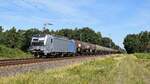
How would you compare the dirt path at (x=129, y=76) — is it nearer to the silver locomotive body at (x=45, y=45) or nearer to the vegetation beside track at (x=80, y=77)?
the vegetation beside track at (x=80, y=77)

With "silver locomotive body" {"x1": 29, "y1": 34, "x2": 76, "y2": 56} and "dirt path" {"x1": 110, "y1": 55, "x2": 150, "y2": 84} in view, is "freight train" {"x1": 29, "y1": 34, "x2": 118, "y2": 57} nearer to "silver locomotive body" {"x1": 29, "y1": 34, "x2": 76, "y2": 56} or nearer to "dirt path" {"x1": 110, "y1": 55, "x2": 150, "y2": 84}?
"silver locomotive body" {"x1": 29, "y1": 34, "x2": 76, "y2": 56}

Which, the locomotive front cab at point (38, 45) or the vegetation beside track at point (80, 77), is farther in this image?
the locomotive front cab at point (38, 45)

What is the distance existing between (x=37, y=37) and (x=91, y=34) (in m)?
150

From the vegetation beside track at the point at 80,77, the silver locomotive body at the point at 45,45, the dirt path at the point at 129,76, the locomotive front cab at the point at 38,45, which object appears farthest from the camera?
the silver locomotive body at the point at 45,45

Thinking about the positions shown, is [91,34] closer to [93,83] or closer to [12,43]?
[12,43]

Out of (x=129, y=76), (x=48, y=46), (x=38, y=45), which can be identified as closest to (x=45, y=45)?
(x=38, y=45)

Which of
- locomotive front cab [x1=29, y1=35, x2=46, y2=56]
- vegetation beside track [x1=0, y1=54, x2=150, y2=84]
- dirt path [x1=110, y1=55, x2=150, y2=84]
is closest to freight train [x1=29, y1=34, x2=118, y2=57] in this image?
locomotive front cab [x1=29, y1=35, x2=46, y2=56]

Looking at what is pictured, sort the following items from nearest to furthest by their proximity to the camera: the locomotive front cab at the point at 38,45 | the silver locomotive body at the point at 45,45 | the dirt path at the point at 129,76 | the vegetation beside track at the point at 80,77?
the vegetation beside track at the point at 80,77 → the dirt path at the point at 129,76 → the locomotive front cab at the point at 38,45 → the silver locomotive body at the point at 45,45

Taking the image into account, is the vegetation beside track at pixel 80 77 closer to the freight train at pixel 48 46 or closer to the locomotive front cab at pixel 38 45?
the locomotive front cab at pixel 38 45

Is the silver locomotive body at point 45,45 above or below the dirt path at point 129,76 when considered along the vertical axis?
above

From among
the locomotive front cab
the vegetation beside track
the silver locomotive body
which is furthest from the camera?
the silver locomotive body

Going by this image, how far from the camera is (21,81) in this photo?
16609mm

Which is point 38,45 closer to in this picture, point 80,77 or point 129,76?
point 129,76

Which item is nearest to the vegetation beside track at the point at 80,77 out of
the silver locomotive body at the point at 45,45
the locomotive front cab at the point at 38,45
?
A: the locomotive front cab at the point at 38,45
